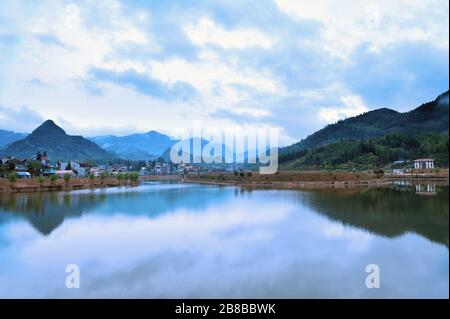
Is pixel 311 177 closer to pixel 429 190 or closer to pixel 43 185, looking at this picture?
pixel 429 190

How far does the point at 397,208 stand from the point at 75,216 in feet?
44.8

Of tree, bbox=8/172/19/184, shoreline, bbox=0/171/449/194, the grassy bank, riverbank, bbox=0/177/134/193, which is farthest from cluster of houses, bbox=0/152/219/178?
the grassy bank

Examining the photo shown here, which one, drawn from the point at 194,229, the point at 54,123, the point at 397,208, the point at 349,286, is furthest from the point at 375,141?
the point at 54,123

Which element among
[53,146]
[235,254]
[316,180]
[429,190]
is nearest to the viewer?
[235,254]

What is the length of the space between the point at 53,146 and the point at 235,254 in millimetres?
145209

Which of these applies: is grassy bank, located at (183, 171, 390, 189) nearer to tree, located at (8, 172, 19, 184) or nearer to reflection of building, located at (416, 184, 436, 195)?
Answer: reflection of building, located at (416, 184, 436, 195)

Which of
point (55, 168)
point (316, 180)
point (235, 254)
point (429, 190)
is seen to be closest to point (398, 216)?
point (429, 190)

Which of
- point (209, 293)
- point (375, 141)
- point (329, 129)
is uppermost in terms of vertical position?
point (329, 129)

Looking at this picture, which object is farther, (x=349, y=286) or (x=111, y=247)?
(x=111, y=247)

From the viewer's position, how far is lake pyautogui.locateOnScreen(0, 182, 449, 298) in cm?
600

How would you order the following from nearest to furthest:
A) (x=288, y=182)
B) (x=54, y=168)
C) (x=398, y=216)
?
(x=398, y=216) < (x=288, y=182) < (x=54, y=168)

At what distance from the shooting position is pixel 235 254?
8.29 meters
